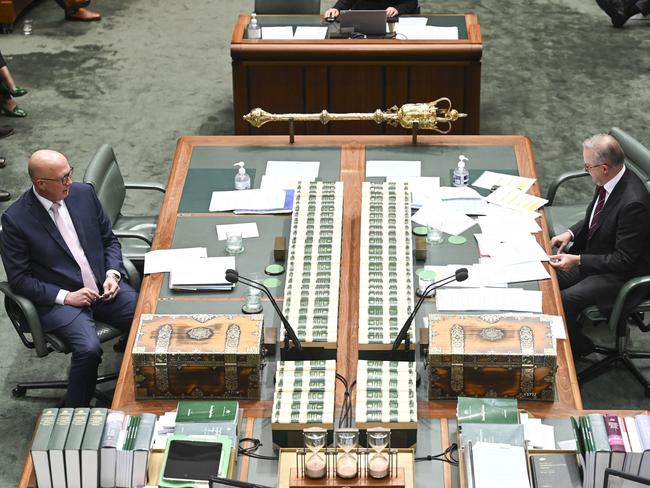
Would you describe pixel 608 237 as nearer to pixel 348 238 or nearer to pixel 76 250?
pixel 348 238

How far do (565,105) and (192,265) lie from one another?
16.3 ft

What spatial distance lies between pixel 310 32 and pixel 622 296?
12.2ft

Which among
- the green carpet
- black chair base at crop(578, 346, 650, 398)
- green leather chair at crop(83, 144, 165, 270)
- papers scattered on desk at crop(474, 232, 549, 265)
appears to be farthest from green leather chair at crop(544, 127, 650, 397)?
green leather chair at crop(83, 144, 165, 270)

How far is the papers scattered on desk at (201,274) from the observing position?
16.7 ft

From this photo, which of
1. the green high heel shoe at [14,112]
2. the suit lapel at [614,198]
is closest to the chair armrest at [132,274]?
the suit lapel at [614,198]

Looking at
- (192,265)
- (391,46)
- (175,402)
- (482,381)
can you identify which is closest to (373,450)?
(482,381)

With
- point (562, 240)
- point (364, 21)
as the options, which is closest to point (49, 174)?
point (562, 240)

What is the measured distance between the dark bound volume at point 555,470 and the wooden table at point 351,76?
4281 millimetres

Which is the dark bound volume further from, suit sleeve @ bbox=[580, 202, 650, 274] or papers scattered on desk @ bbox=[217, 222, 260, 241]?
papers scattered on desk @ bbox=[217, 222, 260, 241]

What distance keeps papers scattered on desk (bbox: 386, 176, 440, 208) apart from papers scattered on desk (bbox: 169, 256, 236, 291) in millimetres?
1097

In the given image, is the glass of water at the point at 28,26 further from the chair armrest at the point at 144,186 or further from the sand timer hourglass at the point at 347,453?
the sand timer hourglass at the point at 347,453

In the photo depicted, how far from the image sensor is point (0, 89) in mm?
9039

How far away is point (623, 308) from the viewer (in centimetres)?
538

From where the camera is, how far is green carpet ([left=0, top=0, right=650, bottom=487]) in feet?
28.2
